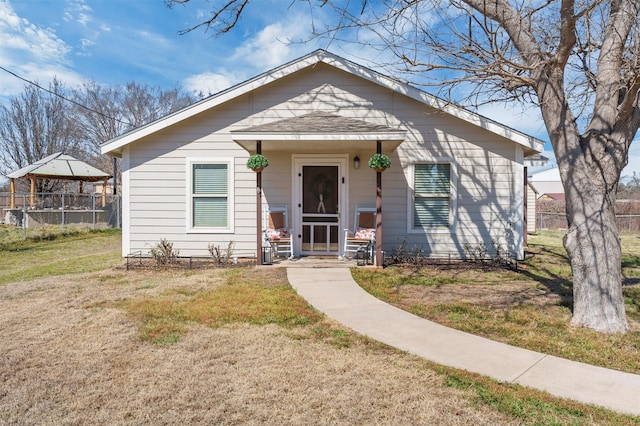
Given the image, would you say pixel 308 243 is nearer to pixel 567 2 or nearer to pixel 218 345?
pixel 218 345

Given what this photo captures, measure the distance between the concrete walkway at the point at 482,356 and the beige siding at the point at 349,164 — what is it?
364cm

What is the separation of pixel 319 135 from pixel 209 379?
5.18m

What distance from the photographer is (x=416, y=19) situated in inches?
192

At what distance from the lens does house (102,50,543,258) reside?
27.7 feet

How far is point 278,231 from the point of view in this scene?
323 inches

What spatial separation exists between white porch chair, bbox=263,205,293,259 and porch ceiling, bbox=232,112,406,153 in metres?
1.46

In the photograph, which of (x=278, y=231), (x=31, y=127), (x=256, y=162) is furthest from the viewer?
(x=31, y=127)

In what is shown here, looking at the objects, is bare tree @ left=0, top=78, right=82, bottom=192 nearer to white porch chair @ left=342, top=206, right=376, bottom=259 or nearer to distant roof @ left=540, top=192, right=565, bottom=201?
white porch chair @ left=342, top=206, right=376, bottom=259

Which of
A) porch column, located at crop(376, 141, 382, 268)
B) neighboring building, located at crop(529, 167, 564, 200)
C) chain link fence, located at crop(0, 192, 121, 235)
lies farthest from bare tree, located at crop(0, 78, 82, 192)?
neighboring building, located at crop(529, 167, 564, 200)

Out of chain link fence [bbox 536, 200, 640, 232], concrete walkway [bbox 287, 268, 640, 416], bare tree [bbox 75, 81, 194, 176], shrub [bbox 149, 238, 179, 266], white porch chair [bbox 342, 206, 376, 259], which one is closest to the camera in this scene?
concrete walkway [bbox 287, 268, 640, 416]

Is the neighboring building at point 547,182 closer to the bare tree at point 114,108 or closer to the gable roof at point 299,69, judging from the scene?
the bare tree at point 114,108

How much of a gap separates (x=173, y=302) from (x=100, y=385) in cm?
232

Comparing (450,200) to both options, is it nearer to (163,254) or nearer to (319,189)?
(319,189)

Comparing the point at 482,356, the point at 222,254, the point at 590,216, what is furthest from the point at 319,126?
the point at 482,356
